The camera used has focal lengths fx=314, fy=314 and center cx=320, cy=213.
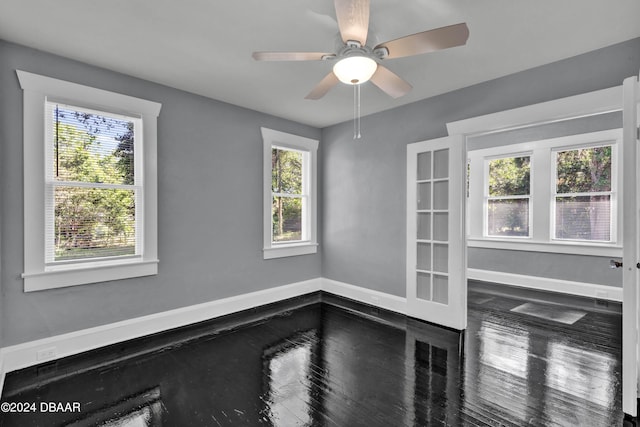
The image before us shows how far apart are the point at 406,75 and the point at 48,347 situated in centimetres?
409

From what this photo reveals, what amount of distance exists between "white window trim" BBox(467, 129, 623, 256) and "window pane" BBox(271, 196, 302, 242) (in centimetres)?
343

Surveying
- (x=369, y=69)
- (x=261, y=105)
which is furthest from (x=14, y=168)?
(x=369, y=69)

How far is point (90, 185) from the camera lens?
9.57 ft

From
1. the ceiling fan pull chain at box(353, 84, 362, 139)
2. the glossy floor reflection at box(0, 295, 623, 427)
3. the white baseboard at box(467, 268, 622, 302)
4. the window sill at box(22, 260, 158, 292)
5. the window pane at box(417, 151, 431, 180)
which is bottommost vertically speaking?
the glossy floor reflection at box(0, 295, 623, 427)

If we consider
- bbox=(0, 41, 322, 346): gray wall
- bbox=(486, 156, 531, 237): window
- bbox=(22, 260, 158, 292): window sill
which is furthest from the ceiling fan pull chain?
bbox=(486, 156, 531, 237): window

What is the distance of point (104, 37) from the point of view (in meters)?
2.45

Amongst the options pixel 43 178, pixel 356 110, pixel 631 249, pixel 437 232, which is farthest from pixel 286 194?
pixel 631 249

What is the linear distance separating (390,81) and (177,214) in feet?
8.58

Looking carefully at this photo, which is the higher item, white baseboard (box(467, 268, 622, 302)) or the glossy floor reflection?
white baseboard (box(467, 268, 622, 302))

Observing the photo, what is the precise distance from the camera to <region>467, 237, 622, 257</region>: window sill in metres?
4.48

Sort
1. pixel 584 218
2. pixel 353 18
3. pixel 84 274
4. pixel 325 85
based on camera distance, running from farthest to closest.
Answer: pixel 584 218, pixel 84 274, pixel 325 85, pixel 353 18

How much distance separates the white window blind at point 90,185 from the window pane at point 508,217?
18.8ft

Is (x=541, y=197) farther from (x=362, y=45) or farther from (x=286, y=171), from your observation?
(x=362, y=45)

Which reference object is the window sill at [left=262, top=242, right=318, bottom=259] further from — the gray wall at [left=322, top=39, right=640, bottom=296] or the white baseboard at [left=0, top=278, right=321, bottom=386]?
the white baseboard at [left=0, top=278, right=321, bottom=386]
